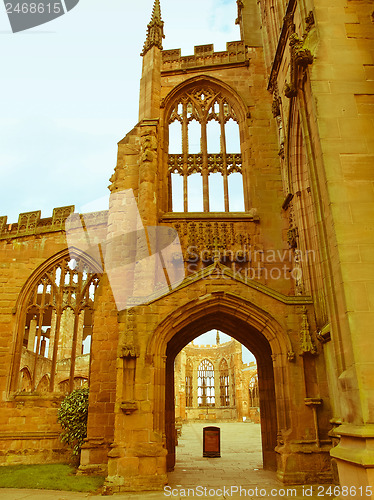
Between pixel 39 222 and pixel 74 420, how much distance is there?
26.2 feet

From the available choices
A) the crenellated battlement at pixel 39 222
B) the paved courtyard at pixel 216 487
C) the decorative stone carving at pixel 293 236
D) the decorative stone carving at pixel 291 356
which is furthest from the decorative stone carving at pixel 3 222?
the decorative stone carving at pixel 291 356

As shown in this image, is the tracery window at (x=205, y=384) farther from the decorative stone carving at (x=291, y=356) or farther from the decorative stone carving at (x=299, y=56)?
the decorative stone carving at (x=299, y=56)

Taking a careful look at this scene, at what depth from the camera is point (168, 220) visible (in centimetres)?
1286

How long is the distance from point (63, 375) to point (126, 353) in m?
13.6

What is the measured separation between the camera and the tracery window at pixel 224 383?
45.5 meters

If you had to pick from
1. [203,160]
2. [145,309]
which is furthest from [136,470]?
[203,160]

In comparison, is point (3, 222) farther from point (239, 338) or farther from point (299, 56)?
point (299, 56)

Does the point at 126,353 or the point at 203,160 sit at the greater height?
the point at 203,160

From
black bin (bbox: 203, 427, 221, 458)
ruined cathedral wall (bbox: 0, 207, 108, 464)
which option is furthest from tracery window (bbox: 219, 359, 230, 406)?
black bin (bbox: 203, 427, 221, 458)

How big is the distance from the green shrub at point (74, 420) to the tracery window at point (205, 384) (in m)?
36.5

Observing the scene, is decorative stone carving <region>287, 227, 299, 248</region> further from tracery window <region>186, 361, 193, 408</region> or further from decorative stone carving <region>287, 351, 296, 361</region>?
tracery window <region>186, 361, 193, 408</region>

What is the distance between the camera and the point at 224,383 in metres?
46.3

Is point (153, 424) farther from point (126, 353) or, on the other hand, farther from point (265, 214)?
point (265, 214)

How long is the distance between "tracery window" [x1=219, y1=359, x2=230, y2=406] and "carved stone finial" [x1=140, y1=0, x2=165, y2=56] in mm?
37787
